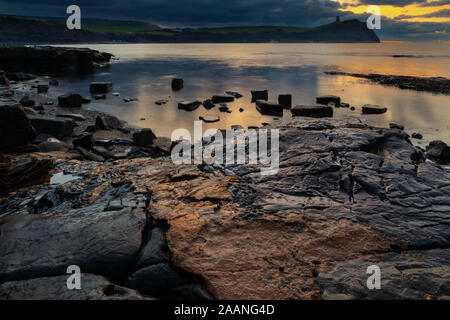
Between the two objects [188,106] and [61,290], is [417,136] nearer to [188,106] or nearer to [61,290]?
[188,106]

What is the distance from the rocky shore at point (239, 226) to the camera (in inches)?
95.7

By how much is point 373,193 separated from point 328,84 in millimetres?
25690

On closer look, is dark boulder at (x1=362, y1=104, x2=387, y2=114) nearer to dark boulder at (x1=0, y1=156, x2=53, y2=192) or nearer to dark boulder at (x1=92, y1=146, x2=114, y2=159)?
dark boulder at (x1=92, y1=146, x2=114, y2=159)

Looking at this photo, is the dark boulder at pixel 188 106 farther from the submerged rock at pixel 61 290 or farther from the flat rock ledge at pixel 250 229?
the submerged rock at pixel 61 290

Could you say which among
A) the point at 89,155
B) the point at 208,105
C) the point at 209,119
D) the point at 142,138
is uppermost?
the point at 208,105

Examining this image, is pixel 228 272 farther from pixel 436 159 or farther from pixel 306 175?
pixel 436 159

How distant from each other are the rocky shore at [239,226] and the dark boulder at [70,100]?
1338cm

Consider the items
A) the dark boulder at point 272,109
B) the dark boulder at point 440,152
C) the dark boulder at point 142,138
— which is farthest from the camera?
the dark boulder at point 272,109

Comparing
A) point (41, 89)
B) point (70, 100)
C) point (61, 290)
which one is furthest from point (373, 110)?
point (41, 89)

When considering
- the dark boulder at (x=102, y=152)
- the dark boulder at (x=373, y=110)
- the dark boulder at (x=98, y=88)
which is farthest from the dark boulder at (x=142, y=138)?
the dark boulder at (x=98, y=88)

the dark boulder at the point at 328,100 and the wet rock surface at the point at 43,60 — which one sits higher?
the wet rock surface at the point at 43,60

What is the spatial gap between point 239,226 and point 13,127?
5.18 metres

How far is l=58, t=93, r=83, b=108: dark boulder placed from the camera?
16.8m

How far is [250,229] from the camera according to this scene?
312 cm
